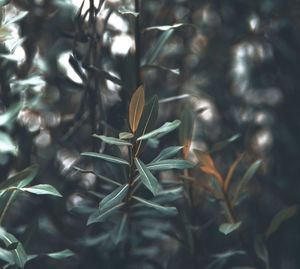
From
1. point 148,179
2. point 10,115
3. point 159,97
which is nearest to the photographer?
point 148,179

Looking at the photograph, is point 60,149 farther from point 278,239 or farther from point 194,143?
point 278,239

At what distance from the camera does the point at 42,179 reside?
1574 mm

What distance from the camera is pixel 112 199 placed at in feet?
4.00

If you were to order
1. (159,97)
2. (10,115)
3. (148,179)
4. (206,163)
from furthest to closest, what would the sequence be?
(159,97) < (206,163) < (10,115) < (148,179)

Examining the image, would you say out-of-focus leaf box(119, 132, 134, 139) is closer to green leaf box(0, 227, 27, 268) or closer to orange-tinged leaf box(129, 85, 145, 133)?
orange-tinged leaf box(129, 85, 145, 133)

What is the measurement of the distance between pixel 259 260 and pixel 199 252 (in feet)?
0.41

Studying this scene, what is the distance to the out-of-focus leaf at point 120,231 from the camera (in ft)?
4.54

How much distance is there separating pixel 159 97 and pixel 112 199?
0.59 m

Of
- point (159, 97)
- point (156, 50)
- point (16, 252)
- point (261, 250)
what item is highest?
point (156, 50)

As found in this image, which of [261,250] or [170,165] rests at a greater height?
[170,165]

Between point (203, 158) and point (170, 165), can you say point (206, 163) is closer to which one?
point (203, 158)

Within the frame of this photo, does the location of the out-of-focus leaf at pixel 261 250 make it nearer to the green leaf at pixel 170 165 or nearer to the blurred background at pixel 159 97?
the blurred background at pixel 159 97

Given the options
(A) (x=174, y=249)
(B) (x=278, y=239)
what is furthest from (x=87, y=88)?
(B) (x=278, y=239)

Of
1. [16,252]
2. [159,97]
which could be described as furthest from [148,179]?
[159,97]
